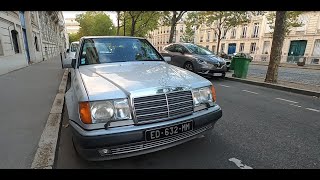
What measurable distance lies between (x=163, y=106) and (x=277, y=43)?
7.92 m

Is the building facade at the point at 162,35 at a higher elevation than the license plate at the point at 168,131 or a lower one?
higher

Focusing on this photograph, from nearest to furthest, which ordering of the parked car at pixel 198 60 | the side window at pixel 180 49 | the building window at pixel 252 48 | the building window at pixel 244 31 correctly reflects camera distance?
1. the parked car at pixel 198 60
2. the side window at pixel 180 49
3. the building window at pixel 252 48
4. the building window at pixel 244 31

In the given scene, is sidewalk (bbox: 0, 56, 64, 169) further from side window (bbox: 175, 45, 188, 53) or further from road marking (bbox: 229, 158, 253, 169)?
side window (bbox: 175, 45, 188, 53)

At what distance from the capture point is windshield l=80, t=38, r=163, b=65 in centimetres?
386

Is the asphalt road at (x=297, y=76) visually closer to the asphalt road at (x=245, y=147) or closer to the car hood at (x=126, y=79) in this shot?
the asphalt road at (x=245, y=147)

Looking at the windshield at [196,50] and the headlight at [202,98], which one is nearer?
the headlight at [202,98]

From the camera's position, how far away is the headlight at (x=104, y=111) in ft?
7.63

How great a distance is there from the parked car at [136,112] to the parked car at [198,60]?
244 inches

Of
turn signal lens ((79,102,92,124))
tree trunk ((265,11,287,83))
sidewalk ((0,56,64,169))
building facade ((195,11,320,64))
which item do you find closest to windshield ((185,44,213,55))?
tree trunk ((265,11,287,83))

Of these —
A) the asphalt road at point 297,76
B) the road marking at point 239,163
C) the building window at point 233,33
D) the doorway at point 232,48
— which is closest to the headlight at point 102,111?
the road marking at point 239,163

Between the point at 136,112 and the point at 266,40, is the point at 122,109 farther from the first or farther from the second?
the point at 266,40

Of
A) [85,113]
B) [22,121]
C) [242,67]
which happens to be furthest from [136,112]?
[242,67]

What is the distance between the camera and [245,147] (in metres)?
3.27
